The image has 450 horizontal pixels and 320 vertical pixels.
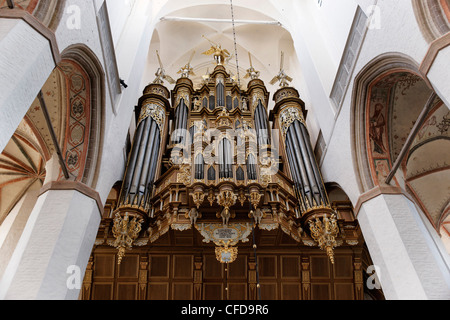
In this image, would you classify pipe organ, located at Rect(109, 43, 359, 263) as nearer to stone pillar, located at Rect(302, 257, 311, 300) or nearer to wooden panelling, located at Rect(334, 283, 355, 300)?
stone pillar, located at Rect(302, 257, 311, 300)

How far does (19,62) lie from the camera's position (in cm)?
407

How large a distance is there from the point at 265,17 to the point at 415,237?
412 inches

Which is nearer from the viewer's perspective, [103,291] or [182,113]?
[103,291]

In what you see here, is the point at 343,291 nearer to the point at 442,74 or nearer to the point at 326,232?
the point at 326,232

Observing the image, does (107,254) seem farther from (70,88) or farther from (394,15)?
(394,15)

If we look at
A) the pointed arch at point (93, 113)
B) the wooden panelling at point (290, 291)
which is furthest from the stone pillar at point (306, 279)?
the pointed arch at point (93, 113)

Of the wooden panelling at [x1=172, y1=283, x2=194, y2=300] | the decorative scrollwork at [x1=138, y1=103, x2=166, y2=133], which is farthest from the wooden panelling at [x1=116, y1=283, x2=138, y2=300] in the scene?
the decorative scrollwork at [x1=138, y1=103, x2=166, y2=133]

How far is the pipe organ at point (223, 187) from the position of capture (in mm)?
6723

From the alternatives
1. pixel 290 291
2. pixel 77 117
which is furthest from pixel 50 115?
pixel 290 291

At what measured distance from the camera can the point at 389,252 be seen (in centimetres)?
585

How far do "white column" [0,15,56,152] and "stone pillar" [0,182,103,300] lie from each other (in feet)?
6.55

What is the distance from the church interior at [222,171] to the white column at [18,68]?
20 millimetres

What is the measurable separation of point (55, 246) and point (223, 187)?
278cm
